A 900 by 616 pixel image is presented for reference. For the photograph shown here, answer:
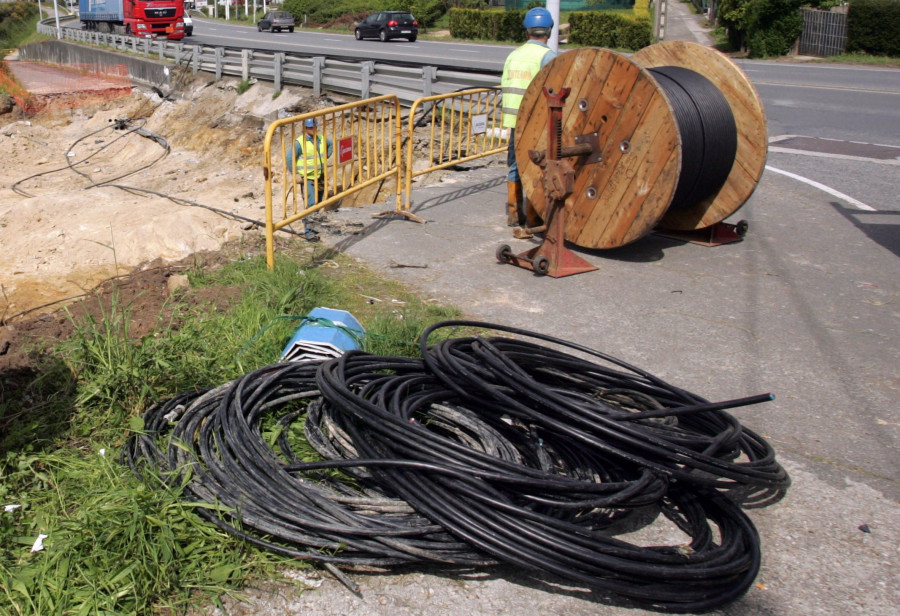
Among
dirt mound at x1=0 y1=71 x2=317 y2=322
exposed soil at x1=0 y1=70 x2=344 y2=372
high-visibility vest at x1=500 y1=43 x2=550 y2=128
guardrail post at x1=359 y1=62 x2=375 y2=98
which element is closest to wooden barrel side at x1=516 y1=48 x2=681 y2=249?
high-visibility vest at x1=500 y1=43 x2=550 y2=128

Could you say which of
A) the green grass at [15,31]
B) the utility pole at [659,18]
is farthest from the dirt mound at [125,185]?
the green grass at [15,31]

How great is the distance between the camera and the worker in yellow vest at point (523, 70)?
8.20 m

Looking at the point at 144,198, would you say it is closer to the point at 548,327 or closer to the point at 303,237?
the point at 303,237

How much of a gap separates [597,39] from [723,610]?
126 ft

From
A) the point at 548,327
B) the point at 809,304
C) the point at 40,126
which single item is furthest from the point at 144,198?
the point at 40,126

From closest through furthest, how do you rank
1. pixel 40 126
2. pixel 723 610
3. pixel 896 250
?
pixel 723 610, pixel 896 250, pixel 40 126

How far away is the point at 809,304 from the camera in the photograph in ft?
21.2

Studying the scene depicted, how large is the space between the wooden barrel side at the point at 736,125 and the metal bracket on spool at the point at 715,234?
156 mm

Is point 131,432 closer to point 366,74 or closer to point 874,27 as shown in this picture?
point 366,74

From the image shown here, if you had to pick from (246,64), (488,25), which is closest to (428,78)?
(246,64)

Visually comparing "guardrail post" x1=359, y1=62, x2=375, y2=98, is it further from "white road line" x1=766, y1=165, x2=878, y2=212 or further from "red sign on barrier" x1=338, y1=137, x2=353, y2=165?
"red sign on barrier" x1=338, y1=137, x2=353, y2=165

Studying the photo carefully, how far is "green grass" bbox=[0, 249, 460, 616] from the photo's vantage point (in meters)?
3.12

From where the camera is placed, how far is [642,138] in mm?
6770

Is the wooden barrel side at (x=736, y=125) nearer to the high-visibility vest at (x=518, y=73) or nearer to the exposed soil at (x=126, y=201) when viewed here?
the high-visibility vest at (x=518, y=73)
